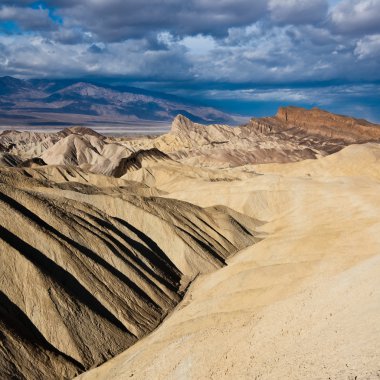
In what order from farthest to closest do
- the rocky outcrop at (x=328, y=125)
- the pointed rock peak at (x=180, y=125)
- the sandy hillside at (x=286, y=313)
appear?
1. the pointed rock peak at (x=180, y=125)
2. the rocky outcrop at (x=328, y=125)
3. the sandy hillside at (x=286, y=313)

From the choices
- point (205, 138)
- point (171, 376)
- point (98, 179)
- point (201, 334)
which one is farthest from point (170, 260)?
point (205, 138)

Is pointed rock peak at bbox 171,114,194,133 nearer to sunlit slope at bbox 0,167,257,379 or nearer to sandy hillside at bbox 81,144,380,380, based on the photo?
sandy hillside at bbox 81,144,380,380

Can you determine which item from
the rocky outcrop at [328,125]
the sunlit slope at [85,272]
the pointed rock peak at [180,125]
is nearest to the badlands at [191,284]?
the sunlit slope at [85,272]

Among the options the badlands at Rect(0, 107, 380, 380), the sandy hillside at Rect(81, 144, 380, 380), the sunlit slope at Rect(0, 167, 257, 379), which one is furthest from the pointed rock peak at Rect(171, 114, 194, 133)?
the sunlit slope at Rect(0, 167, 257, 379)

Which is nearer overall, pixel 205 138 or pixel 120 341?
pixel 120 341

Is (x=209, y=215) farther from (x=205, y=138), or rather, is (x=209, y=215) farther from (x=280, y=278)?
(x=205, y=138)

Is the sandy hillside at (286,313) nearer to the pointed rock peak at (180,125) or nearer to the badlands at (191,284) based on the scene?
the badlands at (191,284)

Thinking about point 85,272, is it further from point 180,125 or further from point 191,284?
point 180,125
